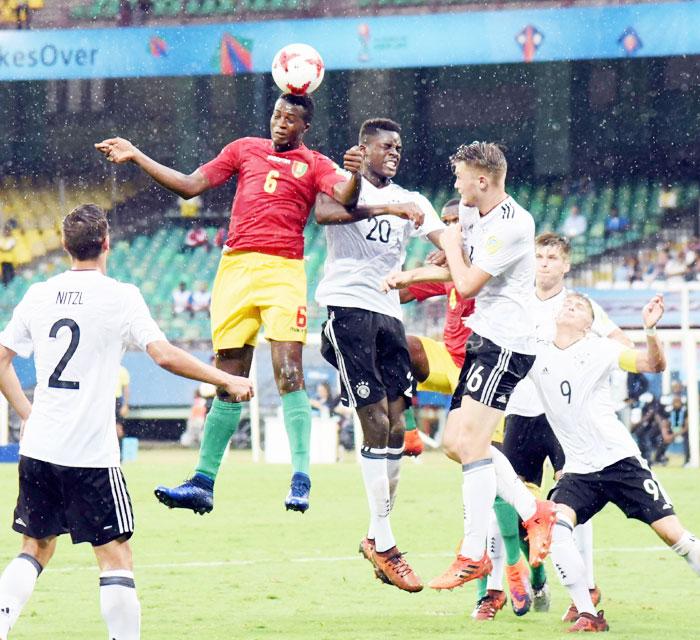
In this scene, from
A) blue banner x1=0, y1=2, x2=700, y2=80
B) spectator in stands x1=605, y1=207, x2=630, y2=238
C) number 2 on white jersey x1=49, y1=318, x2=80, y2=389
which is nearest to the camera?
number 2 on white jersey x1=49, y1=318, x2=80, y2=389

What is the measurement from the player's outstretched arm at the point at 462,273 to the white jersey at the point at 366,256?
77 cm

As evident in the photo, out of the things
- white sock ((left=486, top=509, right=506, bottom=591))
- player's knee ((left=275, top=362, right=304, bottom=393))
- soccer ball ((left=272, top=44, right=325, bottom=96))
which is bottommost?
white sock ((left=486, top=509, right=506, bottom=591))

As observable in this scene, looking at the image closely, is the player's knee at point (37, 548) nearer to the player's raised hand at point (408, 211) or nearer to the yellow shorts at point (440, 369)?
the player's raised hand at point (408, 211)

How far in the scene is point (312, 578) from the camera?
9.71 metres

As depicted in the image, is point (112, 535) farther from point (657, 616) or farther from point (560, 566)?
point (657, 616)

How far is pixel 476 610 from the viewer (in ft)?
26.5

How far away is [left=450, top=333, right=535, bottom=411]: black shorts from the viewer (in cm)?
750

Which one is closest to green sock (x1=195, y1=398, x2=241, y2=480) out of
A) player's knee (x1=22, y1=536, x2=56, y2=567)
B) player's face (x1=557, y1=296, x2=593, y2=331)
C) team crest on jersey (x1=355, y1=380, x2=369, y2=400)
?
team crest on jersey (x1=355, y1=380, x2=369, y2=400)

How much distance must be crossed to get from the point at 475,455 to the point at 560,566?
0.76 meters

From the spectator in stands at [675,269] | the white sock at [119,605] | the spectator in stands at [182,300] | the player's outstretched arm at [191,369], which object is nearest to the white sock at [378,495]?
the white sock at [119,605]

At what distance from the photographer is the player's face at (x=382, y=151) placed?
827 centimetres

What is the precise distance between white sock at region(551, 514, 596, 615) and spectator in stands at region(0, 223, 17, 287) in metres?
23.8

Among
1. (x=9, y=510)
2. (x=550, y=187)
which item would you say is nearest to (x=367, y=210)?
(x=9, y=510)

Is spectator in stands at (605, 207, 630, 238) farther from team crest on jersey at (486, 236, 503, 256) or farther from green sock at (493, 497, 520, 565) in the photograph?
team crest on jersey at (486, 236, 503, 256)
